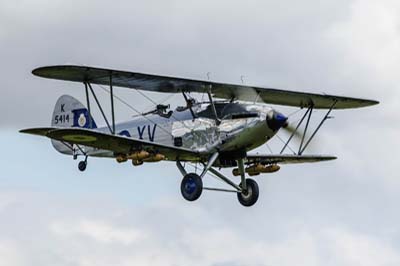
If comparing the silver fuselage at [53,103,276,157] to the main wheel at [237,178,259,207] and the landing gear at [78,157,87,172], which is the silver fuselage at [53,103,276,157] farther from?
the landing gear at [78,157,87,172]

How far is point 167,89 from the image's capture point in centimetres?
3900

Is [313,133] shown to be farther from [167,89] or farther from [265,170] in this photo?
[167,89]

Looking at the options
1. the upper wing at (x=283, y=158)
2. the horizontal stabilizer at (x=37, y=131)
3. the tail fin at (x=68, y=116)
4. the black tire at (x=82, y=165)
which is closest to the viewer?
the horizontal stabilizer at (x=37, y=131)

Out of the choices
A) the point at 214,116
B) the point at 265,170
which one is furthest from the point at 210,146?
the point at 265,170

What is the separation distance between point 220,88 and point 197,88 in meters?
0.78

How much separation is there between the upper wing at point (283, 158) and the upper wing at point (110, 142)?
2.69 meters

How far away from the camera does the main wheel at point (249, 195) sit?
4006cm

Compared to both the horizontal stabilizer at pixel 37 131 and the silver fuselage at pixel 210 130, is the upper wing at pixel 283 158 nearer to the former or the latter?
the silver fuselage at pixel 210 130

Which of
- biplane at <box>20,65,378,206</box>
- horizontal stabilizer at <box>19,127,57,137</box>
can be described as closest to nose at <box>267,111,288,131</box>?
biplane at <box>20,65,378,206</box>

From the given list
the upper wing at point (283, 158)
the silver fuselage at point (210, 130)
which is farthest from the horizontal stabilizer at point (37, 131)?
the upper wing at point (283, 158)

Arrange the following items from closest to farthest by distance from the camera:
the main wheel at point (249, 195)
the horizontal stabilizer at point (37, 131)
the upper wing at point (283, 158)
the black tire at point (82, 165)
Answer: the horizontal stabilizer at point (37, 131) → the main wheel at point (249, 195) → the upper wing at point (283, 158) → the black tire at point (82, 165)

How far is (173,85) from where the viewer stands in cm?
3853

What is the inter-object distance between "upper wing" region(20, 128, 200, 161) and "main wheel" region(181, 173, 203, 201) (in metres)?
0.78

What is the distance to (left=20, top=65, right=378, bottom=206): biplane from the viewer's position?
37.2 m
